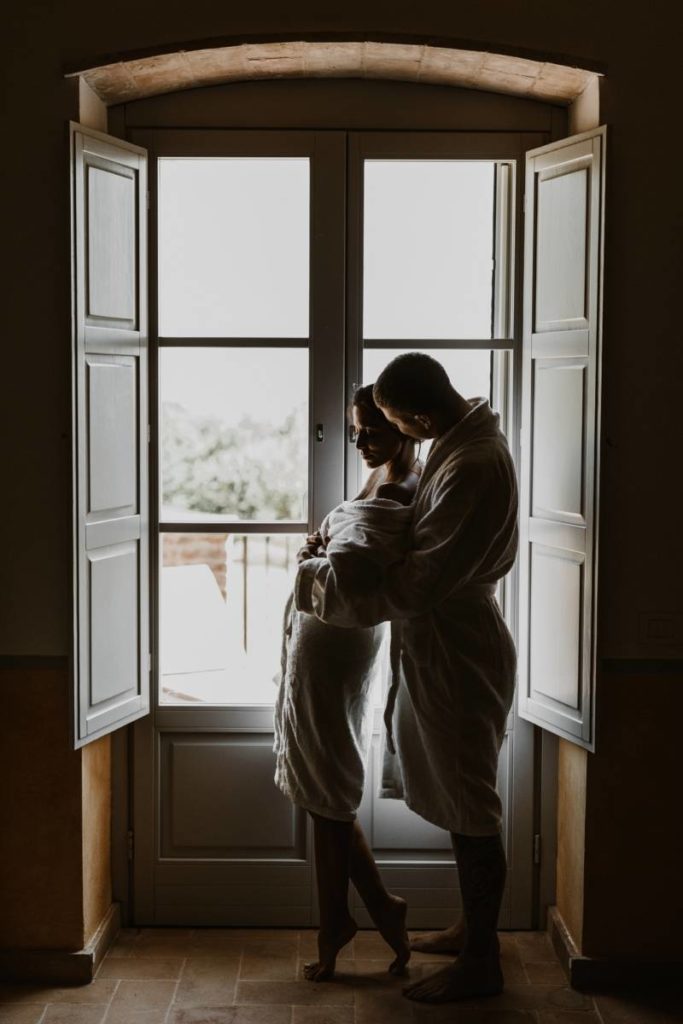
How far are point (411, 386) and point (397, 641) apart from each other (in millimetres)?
686

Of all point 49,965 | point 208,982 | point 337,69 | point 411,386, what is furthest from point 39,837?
point 337,69

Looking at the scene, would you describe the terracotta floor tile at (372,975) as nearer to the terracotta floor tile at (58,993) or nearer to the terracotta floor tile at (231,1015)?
the terracotta floor tile at (231,1015)

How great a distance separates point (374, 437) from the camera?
9.77ft

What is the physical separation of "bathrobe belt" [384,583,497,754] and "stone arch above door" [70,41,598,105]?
1423 millimetres

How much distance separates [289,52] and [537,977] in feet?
8.80

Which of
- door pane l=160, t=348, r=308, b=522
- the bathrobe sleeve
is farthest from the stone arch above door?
the bathrobe sleeve

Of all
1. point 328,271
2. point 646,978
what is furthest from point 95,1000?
point 328,271

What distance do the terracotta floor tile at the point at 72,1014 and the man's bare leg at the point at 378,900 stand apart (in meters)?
0.76

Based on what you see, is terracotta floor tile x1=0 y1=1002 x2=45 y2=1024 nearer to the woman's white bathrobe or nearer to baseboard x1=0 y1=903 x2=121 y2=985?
baseboard x1=0 y1=903 x2=121 y2=985

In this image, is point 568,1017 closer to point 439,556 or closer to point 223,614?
point 439,556

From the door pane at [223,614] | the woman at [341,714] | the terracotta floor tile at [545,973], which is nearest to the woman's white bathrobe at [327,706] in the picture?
the woman at [341,714]

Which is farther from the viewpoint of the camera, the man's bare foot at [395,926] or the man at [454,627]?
the man's bare foot at [395,926]

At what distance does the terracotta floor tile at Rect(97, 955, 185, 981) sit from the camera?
122 inches

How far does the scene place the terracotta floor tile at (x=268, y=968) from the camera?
10.1 feet
